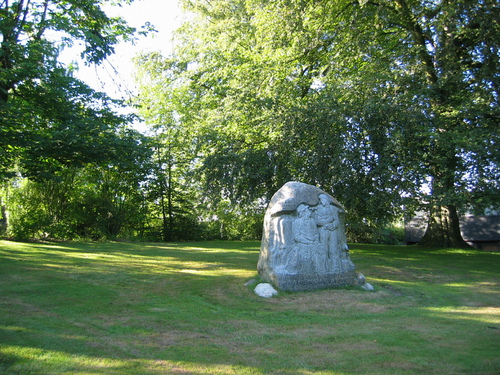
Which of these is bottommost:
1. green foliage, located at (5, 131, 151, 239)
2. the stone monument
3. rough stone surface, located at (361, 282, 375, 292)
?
rough stone surface, located at (361, 282, 375, 292)

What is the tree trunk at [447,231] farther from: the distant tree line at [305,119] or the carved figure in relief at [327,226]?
the carved figure in relief at [327,226]

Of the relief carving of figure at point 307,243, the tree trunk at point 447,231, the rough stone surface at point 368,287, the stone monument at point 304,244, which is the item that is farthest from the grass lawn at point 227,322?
the tree trunk at point 447,231

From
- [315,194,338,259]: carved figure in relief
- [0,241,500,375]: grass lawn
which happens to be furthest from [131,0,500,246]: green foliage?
[315,194,338,259]: carved figure in relief

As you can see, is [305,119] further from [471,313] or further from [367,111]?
[471,313]

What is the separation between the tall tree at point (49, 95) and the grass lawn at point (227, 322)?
3309 millimetres

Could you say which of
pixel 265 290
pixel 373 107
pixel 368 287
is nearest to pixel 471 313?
pixel 368 287

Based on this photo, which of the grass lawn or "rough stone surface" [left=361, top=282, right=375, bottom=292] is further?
"rough stone surface" [left=361, top=282, right=375, bottom=292]

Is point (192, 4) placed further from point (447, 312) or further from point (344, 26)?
→ point (447, 312)

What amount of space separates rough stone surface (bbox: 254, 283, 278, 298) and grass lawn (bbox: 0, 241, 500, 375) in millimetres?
199

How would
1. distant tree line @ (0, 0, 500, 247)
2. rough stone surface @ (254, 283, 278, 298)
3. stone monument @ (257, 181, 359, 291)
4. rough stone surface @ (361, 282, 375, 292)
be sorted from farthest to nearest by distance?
1. distant tree line @ (0, 0, 500, 247)
2. rough stone surface @ (361, 282, 375, 292)
3. stone monument @ (257, 181, 359, 291)
4. rough stone surface @ (254, 283, 278, 298)

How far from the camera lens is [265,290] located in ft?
29.2

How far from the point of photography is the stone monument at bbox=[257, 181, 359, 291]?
30.5 ft

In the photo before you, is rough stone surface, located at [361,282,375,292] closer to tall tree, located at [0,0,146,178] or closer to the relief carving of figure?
the relief carving of figure

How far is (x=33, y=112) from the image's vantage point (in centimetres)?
1245
